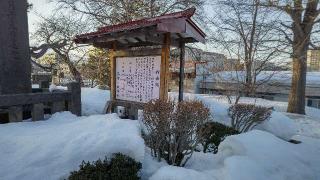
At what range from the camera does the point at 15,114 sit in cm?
566

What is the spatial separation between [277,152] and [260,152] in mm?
460

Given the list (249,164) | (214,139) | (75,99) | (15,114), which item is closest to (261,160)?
(249,164)

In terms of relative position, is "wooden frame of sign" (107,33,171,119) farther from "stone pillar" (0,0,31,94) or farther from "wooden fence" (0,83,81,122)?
"stone pillar" (0,0,31,94)

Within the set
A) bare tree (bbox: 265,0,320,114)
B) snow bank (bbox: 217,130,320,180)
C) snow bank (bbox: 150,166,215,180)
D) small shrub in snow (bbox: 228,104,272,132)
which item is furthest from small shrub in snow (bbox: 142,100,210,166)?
bare tree (bbox: 265,0,320,114)

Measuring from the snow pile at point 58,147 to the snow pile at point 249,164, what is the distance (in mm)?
798

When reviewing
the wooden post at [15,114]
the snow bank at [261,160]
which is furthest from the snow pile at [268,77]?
the wooden post at [15,114]

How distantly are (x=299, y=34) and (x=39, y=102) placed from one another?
13.1 m

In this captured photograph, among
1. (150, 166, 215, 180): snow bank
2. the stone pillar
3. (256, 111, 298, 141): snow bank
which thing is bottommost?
(256, 111, 298, 141): snow bank

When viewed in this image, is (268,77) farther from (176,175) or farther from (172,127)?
(176,175)

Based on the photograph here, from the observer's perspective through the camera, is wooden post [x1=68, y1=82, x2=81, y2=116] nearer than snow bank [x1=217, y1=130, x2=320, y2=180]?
No

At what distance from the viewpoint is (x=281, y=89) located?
2630cm

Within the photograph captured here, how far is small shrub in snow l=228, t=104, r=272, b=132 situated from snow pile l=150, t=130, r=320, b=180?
157 centimetres

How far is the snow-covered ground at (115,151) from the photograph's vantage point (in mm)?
3953

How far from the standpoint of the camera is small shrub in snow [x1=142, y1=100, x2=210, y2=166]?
4859 mm
